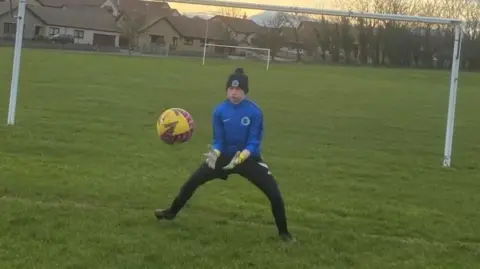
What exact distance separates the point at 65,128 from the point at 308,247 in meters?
8.97

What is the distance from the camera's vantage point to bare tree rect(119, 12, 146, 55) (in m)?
87.6

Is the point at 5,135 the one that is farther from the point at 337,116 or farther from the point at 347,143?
the point at 337,116

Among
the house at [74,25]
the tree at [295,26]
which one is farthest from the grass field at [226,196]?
the house at [74,25]

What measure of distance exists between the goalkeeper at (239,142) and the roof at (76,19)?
8722cm

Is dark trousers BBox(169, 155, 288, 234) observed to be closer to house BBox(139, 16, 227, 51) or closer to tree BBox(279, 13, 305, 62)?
tree BBox(279, 13, 305, 62)

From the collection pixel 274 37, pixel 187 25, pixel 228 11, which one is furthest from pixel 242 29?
pixel 228 11

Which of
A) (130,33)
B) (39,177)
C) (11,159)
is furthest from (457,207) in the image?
(130,33)

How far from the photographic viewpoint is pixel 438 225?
8.41 m

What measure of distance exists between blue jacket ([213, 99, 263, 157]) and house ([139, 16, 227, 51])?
86.1 m

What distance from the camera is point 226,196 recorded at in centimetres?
926

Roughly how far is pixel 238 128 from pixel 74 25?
296 feet

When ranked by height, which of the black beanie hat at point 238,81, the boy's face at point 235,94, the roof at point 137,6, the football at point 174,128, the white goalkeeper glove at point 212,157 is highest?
the roof at point 137,6

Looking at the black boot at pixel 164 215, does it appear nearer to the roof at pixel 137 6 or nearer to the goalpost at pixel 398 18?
the goalpost at pixel 398 18

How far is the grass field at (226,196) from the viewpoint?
6691mm
